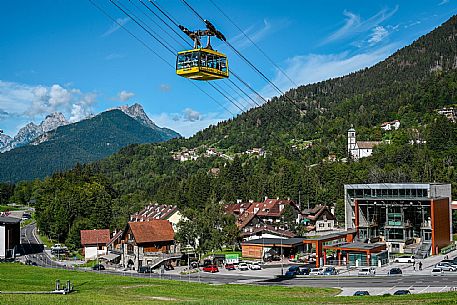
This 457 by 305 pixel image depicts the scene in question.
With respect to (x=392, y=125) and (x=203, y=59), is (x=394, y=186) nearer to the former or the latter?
(x=203, y=59)

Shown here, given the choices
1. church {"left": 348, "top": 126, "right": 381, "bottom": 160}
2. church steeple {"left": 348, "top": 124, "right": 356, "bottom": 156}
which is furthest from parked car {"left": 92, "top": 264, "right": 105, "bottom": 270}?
church steeple {"left": 348, "top": 124, "right": 356, "bottom": 156}

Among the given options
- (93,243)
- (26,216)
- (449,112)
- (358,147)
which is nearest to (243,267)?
(93,243)

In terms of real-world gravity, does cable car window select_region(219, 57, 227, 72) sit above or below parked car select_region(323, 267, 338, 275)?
above

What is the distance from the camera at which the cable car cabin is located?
32781mm

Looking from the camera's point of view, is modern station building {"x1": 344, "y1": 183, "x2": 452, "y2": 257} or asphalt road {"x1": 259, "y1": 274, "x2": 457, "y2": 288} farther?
modern station building {"x1": 344, "y1": 183, "x2": 452, "y2": 257}

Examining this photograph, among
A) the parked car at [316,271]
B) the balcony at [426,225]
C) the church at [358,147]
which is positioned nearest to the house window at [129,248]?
the parked car at [316,271]

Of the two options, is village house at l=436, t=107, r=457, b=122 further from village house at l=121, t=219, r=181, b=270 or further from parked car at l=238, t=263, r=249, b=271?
parked car at l=238, t=263, r=249, b=271

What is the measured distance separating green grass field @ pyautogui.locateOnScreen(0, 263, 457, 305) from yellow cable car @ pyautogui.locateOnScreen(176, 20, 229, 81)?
12860 mm

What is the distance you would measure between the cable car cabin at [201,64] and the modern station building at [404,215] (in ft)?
152

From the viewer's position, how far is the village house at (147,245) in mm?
72312

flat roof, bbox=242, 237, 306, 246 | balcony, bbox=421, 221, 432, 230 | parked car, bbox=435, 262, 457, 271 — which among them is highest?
balcony, bbox=421, 221, 432, 230

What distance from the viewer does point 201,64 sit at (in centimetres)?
3284

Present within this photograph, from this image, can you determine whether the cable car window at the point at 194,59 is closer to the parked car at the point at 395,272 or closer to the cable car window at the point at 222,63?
the cable car window at the point at 222,63

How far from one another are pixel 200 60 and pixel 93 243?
59.1 m
